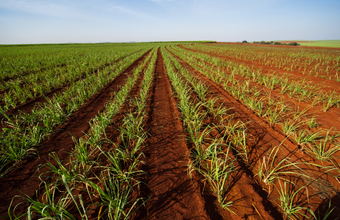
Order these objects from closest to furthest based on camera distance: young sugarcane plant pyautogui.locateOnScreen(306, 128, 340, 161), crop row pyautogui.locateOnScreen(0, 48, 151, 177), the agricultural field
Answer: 1. the agricultural field
2. young sugarcane plant pyautogui.locateOnScreen(306, 128, 340, 161)
3. crop row pyautogui.locateOnScreen(0, 48, 151, 177)

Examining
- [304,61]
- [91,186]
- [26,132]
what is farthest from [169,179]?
[304,61]

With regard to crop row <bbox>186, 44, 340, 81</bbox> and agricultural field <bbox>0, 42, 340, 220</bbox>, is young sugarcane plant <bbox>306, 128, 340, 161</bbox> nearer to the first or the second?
agricultural field <bbox>0, 42, 340, 220</bbox>

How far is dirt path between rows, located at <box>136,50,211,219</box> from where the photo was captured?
5.26 feet

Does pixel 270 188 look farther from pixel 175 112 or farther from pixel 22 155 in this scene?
pixel 22 155

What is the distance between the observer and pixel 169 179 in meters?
2.00

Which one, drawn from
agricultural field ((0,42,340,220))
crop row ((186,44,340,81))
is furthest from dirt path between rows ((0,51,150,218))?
crop row ((186,44,340,81))

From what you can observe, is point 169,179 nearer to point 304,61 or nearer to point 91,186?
point 91,186

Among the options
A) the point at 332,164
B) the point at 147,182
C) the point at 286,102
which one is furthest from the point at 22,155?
the point at 286,102

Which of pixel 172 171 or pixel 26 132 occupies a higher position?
pixel 26 132

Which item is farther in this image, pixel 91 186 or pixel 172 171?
pixel 172 171

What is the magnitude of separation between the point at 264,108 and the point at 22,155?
604cm

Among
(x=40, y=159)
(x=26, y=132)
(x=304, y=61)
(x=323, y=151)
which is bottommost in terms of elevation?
(x=40, y=159)

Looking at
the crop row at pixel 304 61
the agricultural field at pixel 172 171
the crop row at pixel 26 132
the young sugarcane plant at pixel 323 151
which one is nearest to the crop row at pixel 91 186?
the agricultural field at pixel 172 171

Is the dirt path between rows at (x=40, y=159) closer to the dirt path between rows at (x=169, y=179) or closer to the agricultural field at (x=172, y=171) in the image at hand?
the agricultural field at (x=172, y=171)
